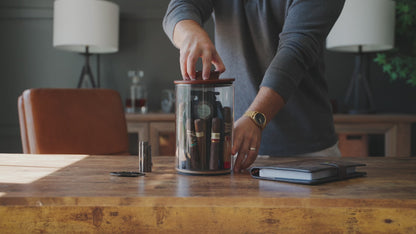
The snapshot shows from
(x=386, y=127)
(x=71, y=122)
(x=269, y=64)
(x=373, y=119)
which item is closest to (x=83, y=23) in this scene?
(x=71, y=122)

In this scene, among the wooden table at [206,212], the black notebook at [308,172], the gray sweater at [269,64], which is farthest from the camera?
the gray sweater at [269,64]

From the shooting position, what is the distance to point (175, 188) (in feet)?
2.75

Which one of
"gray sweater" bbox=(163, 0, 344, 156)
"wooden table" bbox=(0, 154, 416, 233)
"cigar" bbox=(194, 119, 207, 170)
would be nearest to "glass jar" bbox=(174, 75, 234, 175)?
"cigar" bbox=(194, 119, 207, 170)

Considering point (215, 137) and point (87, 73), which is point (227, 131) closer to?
point (215, 137)

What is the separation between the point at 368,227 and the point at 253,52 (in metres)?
0.88

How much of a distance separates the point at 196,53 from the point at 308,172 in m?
0.38

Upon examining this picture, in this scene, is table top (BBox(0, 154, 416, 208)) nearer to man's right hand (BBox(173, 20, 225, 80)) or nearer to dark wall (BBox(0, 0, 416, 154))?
man's right hand (BBox(173, 20, 225, 80))

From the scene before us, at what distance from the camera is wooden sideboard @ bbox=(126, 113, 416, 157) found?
2900 millimetres

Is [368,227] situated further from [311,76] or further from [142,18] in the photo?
[142,18]

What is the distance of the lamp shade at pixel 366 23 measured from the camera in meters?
2.87

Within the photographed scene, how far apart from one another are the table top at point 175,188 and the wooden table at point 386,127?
1819mm

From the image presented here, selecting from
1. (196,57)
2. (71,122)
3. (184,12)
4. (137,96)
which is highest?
(184,12)

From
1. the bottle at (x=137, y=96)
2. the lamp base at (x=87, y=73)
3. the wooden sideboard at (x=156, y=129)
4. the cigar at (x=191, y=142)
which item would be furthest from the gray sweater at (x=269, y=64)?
the lamp base at (x=87, y=73)

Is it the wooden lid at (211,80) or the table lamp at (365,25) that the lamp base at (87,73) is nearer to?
the table lamp at (365,25)
